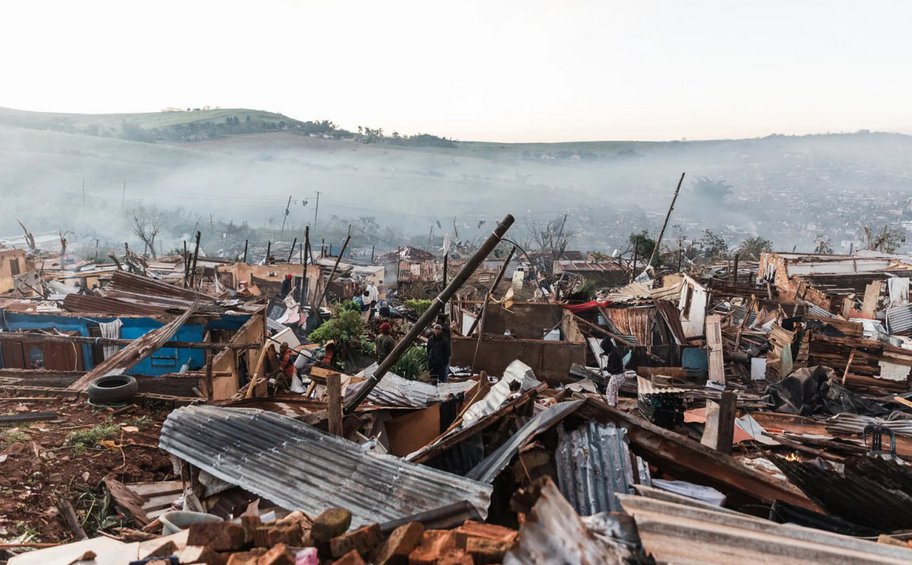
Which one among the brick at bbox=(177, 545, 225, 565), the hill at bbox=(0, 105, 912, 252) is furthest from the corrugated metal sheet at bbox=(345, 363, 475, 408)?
the hill at bbox=(0, 105, 912, 252)

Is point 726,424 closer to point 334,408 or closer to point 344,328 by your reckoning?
point 334,408

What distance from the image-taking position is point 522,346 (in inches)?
453

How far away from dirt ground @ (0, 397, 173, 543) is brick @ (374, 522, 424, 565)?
3.18 m

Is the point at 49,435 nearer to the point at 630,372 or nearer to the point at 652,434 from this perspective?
the point at 652,434

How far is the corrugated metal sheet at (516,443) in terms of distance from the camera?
12.0 ft

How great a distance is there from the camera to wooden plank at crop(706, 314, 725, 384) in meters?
12.6

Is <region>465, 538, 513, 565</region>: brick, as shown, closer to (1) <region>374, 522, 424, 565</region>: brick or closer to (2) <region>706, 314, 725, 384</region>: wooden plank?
(1) <region>374, 522, 424, 565</region>: brick

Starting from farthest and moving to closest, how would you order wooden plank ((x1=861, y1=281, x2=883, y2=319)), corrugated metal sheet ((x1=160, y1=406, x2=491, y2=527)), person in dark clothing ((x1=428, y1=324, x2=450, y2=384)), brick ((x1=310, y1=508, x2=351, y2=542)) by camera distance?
wooden plank ((x1=861, y1=281, x2=883, y2=319)), person in dark clothing ((x1=428, y1=324, x2=450, y2=384)), corrugated metal sheet ((x1=160, y1=406, x2=491, y2=527)), brick ((x1=310, y1=508, x2=351, y2=542))

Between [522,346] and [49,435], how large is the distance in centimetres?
800

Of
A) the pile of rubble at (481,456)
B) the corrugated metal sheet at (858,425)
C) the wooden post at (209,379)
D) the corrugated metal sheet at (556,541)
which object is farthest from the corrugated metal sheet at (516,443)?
the corrugated metal sheet at (858,425)

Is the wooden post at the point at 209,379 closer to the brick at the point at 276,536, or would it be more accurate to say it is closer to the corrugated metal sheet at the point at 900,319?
the brick at the point at 276,536

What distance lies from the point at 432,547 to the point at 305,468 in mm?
1844

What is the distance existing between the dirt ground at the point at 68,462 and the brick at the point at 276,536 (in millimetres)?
2579

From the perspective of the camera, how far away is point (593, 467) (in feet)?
12.1
